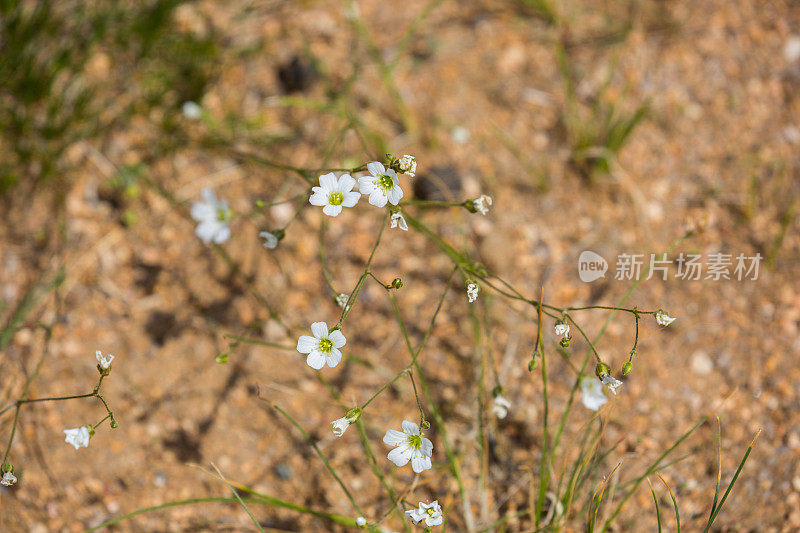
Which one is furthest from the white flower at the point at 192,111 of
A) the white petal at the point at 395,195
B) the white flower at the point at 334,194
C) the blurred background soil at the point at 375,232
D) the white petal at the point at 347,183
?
the white petal at the point at 395,195

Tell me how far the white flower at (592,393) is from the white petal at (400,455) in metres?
0.60

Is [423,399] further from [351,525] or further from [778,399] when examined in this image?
[778,399]

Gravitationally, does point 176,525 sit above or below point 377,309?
below

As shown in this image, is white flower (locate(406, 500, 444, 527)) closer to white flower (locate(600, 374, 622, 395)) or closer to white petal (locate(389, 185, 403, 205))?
white flower (locate(600, 374, 622, 395))

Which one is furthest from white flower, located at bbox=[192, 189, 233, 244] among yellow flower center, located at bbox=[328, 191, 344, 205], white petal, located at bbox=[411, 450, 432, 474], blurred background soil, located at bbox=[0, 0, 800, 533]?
white petal, located at bbox=[411, 450, 432, 474]

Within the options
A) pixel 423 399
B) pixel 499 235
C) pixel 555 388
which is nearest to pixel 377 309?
pixel 423 399

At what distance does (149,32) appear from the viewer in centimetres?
266

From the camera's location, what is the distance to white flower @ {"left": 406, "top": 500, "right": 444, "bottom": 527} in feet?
5.20

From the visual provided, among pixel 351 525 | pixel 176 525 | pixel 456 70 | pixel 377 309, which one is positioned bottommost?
pixel 176 525

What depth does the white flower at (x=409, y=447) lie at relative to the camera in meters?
1.61

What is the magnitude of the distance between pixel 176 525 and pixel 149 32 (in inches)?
78.2

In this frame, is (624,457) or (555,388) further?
(555,388)

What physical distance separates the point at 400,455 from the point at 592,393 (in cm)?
69

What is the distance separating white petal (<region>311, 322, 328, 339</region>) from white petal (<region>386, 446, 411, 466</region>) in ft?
1.17
